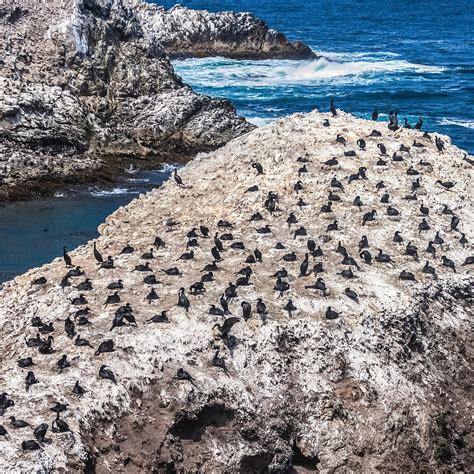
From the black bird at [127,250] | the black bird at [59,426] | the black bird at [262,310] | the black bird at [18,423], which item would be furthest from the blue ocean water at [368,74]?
the black bird at [18,423]

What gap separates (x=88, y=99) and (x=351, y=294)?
4263 centimetres

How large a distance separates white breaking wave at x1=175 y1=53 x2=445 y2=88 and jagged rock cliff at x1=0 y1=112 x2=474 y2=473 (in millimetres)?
66490

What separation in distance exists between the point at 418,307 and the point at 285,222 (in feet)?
22.0

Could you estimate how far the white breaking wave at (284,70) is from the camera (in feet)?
334

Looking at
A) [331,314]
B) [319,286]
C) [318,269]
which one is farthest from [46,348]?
[318,269]

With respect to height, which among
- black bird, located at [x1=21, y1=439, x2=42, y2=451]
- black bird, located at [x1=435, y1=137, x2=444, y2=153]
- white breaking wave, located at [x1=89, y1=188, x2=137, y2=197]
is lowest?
white breaking wave, located at [x1=89, y1=188, x2=137, y2=197]

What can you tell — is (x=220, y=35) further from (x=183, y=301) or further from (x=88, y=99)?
(x=183, y=301)

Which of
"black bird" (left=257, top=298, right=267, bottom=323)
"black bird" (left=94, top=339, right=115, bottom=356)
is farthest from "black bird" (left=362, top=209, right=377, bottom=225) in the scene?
"black bird" (left=94, top=339, right=115, bottom=356)

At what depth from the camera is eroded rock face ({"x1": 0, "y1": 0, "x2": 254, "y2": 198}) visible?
59.1 metres

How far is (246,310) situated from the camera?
26.8 m

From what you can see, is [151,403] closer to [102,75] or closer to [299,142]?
[299,142]

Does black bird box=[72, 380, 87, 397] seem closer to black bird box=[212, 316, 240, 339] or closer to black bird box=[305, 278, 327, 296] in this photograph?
black bird box=[212, 316, 240, 339]

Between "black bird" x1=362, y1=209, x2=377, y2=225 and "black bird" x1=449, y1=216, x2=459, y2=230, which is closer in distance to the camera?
"black bird" x1=362, y1=209, x2=377, y2=225

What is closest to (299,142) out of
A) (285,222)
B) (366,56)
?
(285,222)
